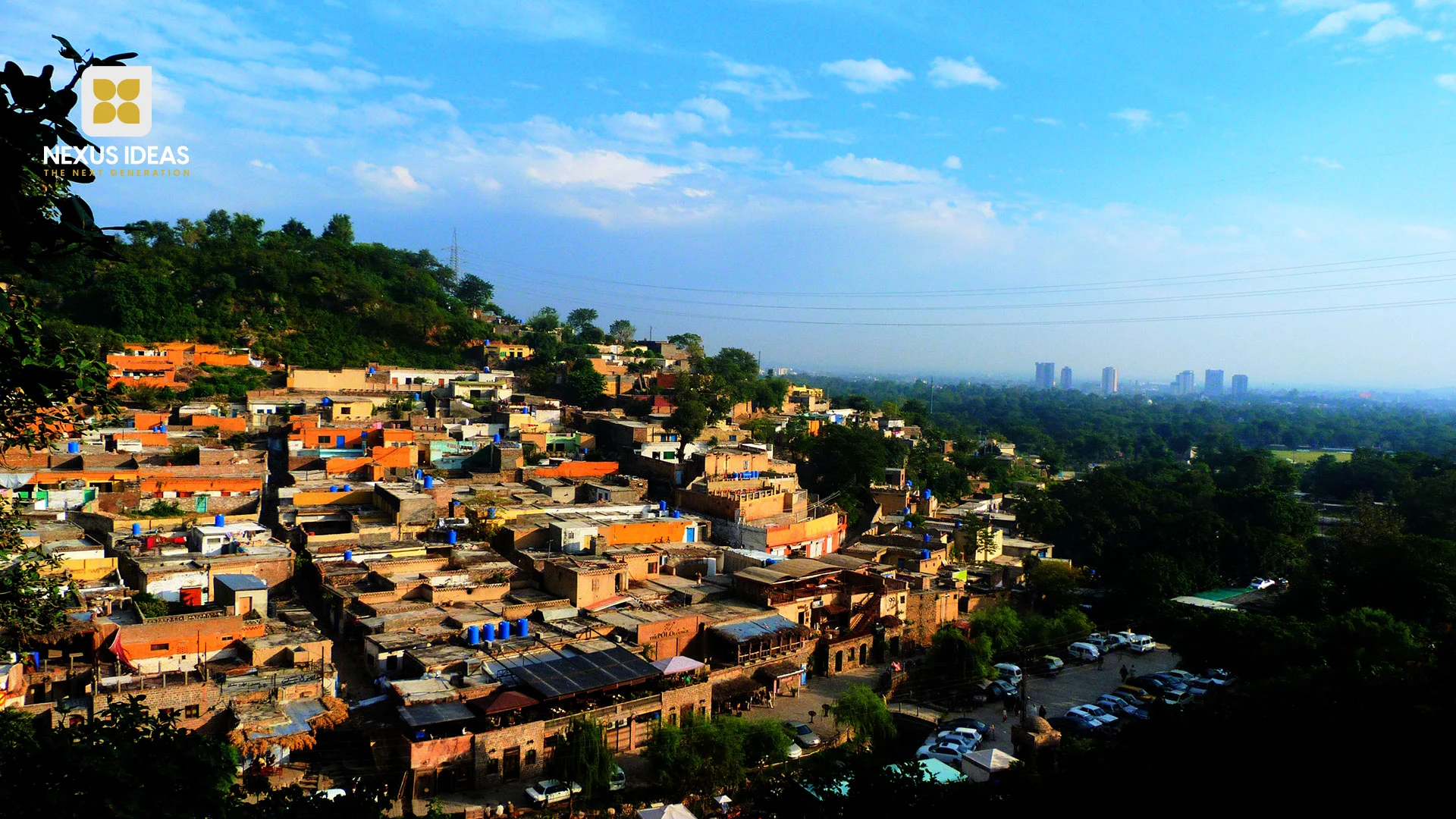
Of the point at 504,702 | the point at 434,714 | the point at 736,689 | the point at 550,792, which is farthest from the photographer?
the point at 736,689

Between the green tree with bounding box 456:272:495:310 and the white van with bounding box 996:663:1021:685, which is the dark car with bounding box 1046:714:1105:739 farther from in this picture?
the green tree with bounding box 456:272:495:310

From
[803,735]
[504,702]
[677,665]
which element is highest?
[504,702]

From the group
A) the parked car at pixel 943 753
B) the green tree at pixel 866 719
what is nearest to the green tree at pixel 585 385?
the green tree at pixel 866 719

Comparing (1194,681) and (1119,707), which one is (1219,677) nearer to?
(1194,681)

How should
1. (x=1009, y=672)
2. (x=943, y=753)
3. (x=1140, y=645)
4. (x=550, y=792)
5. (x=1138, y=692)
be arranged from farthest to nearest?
(x=1140, y=645), (x=1009, y=672), (x=1138, y=692), (x=943, y=753), (x=550, y=792)

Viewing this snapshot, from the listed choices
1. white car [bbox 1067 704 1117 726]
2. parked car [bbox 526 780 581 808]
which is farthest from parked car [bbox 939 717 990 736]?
parked car [bbox 526 780 581 808]

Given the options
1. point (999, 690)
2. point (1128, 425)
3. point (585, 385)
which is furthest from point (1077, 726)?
point (1128, 425)

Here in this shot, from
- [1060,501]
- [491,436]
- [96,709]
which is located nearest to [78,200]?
[96,709]

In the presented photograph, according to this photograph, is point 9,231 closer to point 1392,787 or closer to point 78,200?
point 78,200
